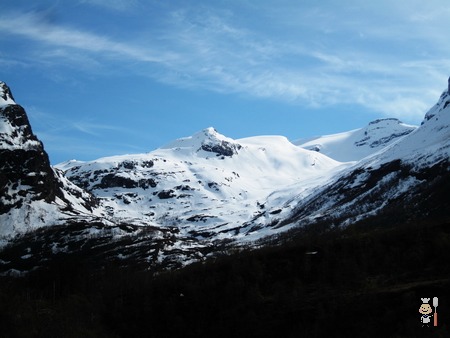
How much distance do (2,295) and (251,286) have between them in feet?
269

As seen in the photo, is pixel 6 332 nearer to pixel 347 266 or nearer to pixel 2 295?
pixel 2 295

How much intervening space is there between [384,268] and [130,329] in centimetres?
8279

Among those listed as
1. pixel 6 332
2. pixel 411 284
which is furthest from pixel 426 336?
pixel 6 332

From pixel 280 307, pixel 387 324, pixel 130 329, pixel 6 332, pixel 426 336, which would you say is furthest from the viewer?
pixel 130 329

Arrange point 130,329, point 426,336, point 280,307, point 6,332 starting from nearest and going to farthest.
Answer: point 426,336
point 6,332
point 280,307
point 130,329

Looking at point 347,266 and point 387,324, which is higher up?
point 347,266

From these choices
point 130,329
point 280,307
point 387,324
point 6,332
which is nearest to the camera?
point 387,324

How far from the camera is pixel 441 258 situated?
181000 mm

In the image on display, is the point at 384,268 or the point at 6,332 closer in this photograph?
the point at 6,332

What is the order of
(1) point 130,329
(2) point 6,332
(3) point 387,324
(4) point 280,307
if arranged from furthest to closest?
(1) point 130,329, (4) point 280,307, (2) point 6,332, (3) point 387,324

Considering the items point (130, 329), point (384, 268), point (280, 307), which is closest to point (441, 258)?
point (384, 268)

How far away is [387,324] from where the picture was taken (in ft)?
492

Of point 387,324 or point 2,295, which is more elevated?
point 2,295

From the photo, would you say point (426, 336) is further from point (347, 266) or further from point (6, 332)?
point (6, 332)
